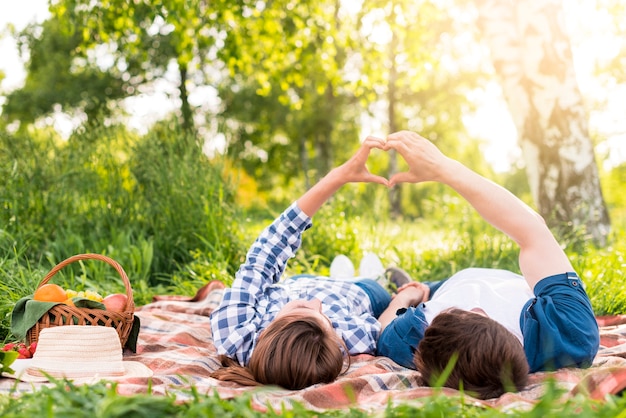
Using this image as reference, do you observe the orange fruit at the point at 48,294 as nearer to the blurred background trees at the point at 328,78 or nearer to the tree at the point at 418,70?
the blurred background trees at the point at 328,78

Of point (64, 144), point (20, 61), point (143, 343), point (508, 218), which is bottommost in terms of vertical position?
point (143, 343)

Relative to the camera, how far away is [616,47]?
51.6ft

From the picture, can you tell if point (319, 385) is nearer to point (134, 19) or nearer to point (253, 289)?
point (253, 289)

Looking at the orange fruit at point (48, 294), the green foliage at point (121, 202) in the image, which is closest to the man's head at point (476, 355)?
the orange fruit at point (48, 294)

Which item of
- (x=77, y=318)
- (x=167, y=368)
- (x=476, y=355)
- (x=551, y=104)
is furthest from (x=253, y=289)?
(x=551, y=104)

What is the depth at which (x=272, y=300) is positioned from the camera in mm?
2943

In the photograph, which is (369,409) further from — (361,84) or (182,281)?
(361,84)

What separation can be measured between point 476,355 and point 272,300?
1.12m

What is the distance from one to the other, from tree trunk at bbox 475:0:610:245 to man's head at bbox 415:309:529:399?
3611mm

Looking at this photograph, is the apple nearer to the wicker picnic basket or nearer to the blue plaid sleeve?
the wicker picnic basket

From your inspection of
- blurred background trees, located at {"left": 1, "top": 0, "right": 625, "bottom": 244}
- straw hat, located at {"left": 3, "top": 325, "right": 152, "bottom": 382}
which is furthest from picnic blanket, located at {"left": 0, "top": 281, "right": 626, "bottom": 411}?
blurred background trees, located at {"left": 1, "top": 0, "right": 625, "bottom": 244}

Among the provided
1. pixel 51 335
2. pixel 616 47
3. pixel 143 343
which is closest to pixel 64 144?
pixel 143 343

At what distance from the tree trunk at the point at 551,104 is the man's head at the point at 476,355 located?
3611 millimetres

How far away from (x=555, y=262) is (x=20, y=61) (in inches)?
866
